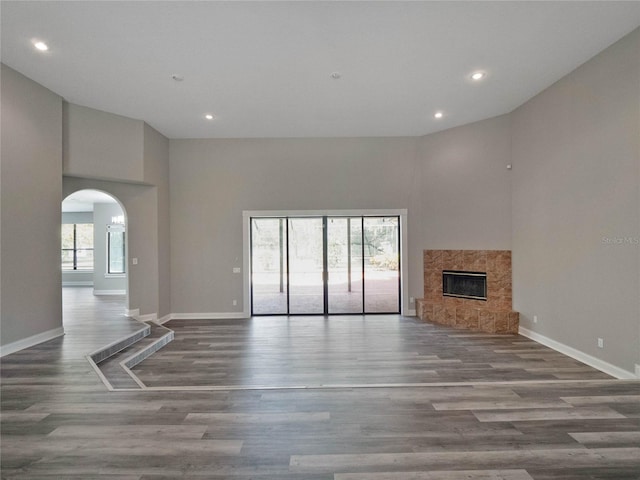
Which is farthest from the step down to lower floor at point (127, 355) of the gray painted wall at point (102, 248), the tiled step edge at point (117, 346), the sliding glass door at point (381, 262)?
the gray painted wall at point (102, 248)

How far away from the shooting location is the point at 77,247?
465 inches

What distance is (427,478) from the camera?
6.40 ft

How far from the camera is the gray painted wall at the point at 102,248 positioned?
973cm

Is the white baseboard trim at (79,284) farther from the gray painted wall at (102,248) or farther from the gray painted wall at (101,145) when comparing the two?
the gray painted wall at (101,145)

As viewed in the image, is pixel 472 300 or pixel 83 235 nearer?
pixel 472 300

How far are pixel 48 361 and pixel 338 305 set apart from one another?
505 cm

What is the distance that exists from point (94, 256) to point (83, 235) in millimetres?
3052

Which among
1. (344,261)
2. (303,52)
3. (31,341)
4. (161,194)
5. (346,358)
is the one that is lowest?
(346,358)

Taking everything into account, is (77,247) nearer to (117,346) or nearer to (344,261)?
(117,346)

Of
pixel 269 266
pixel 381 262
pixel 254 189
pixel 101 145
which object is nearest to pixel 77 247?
pixel 101 145

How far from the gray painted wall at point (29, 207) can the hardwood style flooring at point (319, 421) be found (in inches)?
26.8

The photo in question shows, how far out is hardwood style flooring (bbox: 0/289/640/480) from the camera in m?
2.05

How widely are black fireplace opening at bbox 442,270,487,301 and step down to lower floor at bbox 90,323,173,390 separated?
551 cm

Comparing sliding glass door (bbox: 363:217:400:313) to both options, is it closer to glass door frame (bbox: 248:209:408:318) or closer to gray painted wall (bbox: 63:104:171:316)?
glass door frame (bbox: 248:209:408:318)
